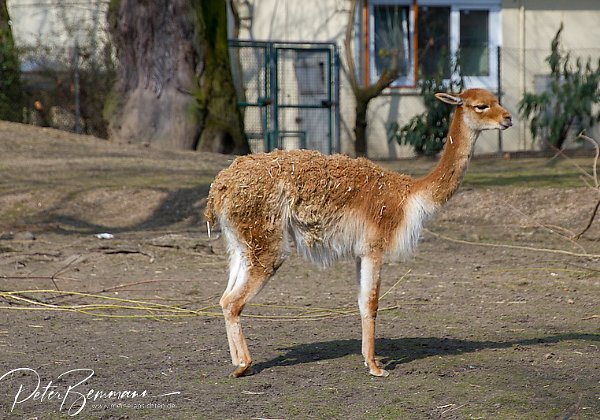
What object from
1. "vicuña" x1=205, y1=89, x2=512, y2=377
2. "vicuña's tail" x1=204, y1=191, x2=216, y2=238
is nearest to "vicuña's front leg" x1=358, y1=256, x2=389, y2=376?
"vicuña" x1=205, y1=89, x2=512, y2=377

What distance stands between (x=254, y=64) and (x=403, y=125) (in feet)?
11.5

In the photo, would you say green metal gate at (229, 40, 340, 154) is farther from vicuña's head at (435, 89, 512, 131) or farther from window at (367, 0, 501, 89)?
vicuña's head at (435, 89, 512, 131)

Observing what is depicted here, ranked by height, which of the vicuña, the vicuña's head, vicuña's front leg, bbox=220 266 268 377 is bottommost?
vicuña's front leg, bbox=220 266 268 377

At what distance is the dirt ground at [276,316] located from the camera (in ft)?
19.0

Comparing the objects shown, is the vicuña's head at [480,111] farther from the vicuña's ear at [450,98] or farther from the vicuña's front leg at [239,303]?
the vicuña's front leg at [239,303]

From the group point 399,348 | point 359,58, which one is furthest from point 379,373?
point 359,58

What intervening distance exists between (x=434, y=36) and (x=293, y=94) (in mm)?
3565

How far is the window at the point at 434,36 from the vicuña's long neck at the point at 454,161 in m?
16.0

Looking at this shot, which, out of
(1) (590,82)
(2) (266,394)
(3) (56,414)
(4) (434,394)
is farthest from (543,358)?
(1) (590,82)

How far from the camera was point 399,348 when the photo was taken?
7.06 meters

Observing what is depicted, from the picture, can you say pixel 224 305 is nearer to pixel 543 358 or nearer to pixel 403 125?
pixel 543 358

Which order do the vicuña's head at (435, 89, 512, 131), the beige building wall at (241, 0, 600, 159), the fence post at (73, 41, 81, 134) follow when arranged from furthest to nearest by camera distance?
1. the beige building wall at (241, 0, 600, 159)
2. the fence post at (73, 41, 81, 134)
3. the vicuña's head at (435, 89, 512, 131)

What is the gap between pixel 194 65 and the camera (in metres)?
17.3

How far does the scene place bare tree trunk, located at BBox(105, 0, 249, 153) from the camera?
16938 mm
